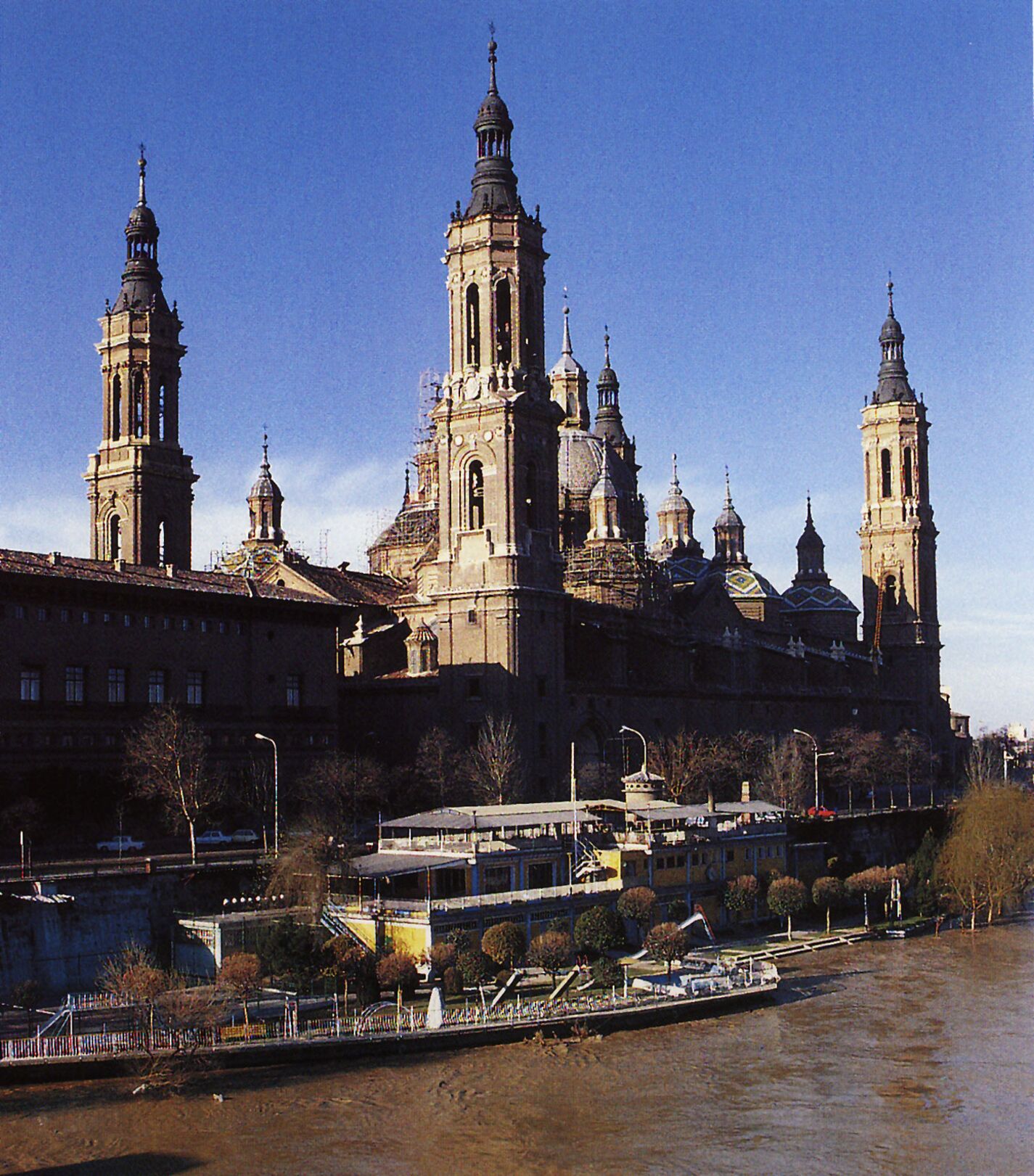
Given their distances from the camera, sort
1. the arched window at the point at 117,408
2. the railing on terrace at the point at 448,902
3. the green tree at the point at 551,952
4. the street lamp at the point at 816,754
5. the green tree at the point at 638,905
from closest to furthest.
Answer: the green tree at the point at 551,952, the railing on terrace at the point at 448,902, the green tree at the point at 638,905, the arched window at the point at 117,408, the street lamp at the point at 816,754

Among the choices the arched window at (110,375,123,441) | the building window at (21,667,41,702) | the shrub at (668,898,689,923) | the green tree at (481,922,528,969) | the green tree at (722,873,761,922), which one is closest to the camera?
the green tree at (481,922,528,969)

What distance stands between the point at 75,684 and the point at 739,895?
31.5 m

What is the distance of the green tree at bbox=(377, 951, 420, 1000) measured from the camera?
55.0m

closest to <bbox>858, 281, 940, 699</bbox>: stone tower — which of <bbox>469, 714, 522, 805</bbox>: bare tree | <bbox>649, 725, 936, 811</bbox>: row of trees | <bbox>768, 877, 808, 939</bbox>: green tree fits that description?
<bbox>649, 725, 936, 811</bbox>: row of trees

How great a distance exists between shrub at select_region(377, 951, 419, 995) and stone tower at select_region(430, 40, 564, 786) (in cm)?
3740

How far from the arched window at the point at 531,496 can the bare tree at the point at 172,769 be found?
3060 centimetres

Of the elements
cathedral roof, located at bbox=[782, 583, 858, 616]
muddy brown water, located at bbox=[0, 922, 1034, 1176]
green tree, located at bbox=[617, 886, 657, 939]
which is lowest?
muddy brown water, located at bbox=[0, 922, 1034, 1176]

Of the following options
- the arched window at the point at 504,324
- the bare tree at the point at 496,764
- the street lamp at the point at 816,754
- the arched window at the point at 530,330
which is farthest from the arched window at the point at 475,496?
the street lamp at the point at 816,754

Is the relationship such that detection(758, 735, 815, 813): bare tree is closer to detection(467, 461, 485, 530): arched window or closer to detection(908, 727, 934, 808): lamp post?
detection(908, 727, 934, 808): lamp post

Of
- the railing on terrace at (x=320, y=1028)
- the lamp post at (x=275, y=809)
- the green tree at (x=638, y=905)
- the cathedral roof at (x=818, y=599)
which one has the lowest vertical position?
the railing on terrace at (x=320, y=1028)

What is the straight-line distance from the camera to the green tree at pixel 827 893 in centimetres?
7481

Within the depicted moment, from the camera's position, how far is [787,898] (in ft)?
235

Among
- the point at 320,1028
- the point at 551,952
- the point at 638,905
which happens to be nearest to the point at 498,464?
the point at 638,905

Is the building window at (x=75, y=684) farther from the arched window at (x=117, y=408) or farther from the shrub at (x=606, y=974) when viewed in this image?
the arched window at (x=117, y=408)
